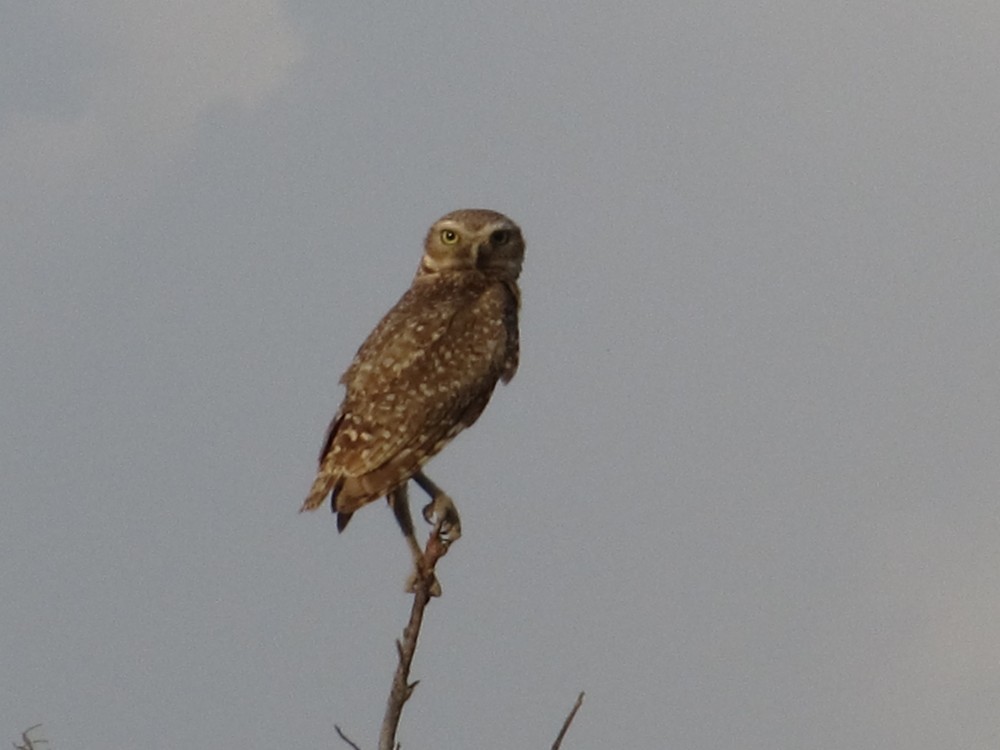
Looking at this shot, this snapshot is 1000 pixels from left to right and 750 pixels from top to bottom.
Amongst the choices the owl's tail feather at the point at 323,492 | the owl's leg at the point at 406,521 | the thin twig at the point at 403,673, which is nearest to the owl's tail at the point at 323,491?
the owl's tail feather at the point at 323,492

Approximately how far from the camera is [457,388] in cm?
1235

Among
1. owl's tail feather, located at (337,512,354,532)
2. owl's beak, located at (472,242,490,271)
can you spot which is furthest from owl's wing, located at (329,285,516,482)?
owl's beak, located at (472,242,490,271)

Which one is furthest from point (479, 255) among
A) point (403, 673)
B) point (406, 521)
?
point (403, 673)

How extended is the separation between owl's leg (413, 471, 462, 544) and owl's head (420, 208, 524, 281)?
8.95ft

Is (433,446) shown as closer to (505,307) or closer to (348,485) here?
(348,485)

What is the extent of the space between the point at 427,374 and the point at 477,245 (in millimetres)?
2225

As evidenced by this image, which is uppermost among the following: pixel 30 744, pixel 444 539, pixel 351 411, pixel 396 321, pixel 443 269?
pixel 443 269

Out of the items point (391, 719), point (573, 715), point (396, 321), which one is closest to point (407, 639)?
point (391, 719)

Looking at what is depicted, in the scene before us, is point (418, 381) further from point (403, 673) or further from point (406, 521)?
point (403, 673)

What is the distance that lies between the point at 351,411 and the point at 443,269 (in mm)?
2699

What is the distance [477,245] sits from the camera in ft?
46.3

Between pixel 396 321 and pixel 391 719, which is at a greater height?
pixel 396 321

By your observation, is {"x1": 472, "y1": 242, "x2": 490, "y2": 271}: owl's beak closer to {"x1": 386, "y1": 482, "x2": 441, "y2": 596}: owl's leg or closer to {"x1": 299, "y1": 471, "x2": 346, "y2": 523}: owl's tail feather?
{"x1": 386, "y1": 482, "x2": 441, "y2": 596}: owl's leg

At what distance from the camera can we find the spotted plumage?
1147 cm
